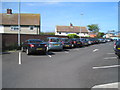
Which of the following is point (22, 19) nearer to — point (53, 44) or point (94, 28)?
point (53, 44)

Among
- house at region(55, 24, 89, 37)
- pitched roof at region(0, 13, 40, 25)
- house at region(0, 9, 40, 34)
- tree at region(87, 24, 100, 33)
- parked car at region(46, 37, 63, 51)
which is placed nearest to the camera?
parked car at region(46, 37, 63, 51)

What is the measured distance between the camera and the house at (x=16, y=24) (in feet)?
125

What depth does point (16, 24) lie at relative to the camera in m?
38.3

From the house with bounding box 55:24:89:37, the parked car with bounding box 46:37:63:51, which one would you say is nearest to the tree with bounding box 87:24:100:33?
the house with bounding box 55:24:89:37

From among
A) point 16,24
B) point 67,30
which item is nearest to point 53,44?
point 16,24

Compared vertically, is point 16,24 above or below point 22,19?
below

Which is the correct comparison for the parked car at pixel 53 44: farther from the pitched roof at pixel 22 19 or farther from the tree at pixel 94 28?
the tree at pixel 94 28

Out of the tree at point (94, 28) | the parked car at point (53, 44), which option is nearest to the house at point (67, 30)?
the tree at point (94, 28)

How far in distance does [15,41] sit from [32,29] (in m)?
19.3

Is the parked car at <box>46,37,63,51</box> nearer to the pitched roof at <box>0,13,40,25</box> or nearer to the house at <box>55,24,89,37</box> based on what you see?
the pitched roof at <box>0,13,40,25</box>

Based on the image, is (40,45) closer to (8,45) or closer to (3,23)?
(8,45)

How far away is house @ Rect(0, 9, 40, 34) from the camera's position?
3819 centimetres

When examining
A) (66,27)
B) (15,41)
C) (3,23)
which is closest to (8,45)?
(15,41)

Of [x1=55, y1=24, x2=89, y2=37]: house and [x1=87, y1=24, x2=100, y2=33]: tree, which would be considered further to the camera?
[x1=87, y1=24, x2=100, y2=33]: tree
